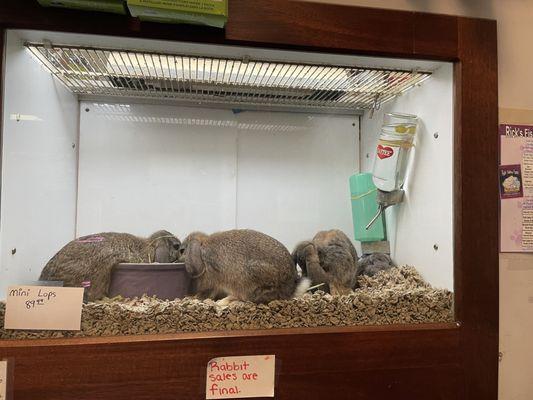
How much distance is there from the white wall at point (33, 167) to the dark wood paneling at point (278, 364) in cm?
19

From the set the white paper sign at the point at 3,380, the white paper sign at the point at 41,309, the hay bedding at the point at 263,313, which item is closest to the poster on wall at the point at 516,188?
the hay bedding at the point at 263,313

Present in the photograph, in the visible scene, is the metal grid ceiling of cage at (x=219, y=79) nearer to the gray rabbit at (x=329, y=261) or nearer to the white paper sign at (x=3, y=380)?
the gray rabbit at (x=329, y=261)

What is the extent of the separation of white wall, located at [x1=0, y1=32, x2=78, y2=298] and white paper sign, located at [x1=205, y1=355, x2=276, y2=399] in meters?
0.42

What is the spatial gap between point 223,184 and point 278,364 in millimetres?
440

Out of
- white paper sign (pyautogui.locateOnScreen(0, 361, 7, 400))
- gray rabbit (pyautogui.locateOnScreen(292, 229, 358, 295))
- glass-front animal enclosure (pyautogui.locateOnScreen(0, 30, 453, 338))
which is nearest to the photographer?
white paper sign (pyautogui.locateOnScreen(0, 361, 7, 400))

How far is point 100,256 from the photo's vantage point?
75 cm

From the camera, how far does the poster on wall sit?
30.7 inches

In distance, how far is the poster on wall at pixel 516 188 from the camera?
0.78 meters

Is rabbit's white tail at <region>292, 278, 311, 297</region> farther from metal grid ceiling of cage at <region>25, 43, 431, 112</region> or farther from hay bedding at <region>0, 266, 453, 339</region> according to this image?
metal grid ceiling of cage at <region>25, 43, 431, 112</region>

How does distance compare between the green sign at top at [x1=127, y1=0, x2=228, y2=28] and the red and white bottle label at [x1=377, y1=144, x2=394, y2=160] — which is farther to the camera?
the red and white bottle label at [x1=377, y1=144, x2=394, y2=160]

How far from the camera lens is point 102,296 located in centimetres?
72

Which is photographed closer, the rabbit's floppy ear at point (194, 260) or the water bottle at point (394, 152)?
the rabbit's floppy ear at point (194, 260)

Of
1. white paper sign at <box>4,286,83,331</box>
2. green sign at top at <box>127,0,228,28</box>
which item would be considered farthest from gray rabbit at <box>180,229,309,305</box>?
green sign at top at <box>127,0,228,28</box>

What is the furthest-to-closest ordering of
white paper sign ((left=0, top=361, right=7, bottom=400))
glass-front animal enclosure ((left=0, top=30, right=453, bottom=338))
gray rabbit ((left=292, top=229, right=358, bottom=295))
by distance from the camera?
1. gray rabbit ((left=292, top=229, right=358, bottom=295))
2. glass-front animal enclosure ((left=0, top=30, right=453, bottom=338))
3. white paper sign ((left=0, top=361, right=7, bottom=400))
